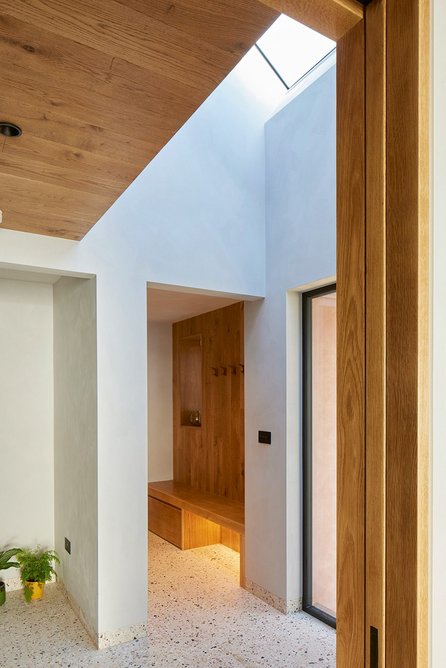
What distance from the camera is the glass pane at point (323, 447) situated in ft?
10.4

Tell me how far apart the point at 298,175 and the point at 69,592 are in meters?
3.12

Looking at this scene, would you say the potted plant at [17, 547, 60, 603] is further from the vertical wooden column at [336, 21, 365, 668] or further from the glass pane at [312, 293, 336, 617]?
the vertical wooden column at [336, 21, 365, 668]

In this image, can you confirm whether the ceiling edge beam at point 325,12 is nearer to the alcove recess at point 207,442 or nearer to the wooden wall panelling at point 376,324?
the wooden wall panelling at point 376,324

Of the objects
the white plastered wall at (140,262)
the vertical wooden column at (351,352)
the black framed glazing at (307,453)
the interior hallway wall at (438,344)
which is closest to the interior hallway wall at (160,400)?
the white plastered wall at (140,262)

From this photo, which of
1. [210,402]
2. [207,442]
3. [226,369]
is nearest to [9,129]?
[226,369]

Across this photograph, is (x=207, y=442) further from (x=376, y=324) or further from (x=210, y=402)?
(x=376, y=324)

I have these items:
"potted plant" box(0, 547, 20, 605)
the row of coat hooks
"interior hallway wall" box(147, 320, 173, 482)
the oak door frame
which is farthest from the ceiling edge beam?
"interior hallway wall" box(147, 320, 173, 482)

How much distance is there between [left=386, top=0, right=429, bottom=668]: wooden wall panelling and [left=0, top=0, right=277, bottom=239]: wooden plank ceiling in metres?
0.45

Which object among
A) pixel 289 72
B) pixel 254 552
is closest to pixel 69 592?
pixel 254 552

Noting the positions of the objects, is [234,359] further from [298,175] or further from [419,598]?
[419,598]

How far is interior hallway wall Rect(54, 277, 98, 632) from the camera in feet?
9.47

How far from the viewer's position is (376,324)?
0.83m

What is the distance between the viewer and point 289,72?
3619mm

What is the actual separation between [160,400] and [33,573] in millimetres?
2587
